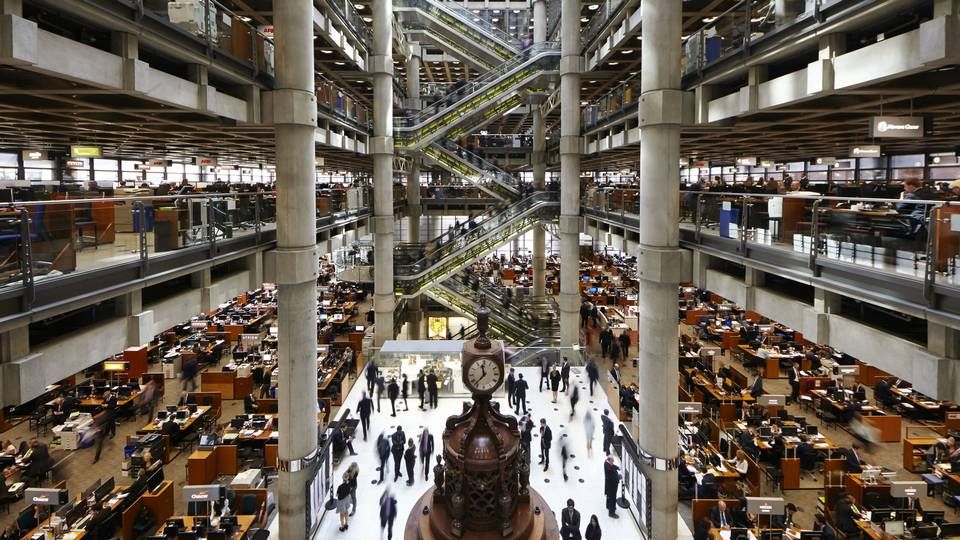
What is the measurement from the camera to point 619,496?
12898 millimetres

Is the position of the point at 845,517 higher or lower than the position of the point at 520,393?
lower

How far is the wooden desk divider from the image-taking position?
448 inches

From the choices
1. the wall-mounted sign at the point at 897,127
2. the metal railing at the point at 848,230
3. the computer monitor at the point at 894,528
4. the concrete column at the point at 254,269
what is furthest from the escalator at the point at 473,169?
the computer monitor at the point at 894,528

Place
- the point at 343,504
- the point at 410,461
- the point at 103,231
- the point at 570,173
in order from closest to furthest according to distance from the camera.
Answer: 1. the point at 103,231
2. the point at 343,504
3. the point at 410,461
4. the point at 570,173

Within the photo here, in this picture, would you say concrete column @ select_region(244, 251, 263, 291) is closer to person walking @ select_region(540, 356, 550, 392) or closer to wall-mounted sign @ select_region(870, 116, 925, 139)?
person walking @ select_region(540, 356, 550, 392)

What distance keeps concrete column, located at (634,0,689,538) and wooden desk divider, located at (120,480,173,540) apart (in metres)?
9.90

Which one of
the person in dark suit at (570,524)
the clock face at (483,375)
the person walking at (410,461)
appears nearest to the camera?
Answer: the clock face at (483,375)

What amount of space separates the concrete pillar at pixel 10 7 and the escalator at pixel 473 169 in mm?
19061

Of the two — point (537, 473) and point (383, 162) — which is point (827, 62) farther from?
point (383, 162)

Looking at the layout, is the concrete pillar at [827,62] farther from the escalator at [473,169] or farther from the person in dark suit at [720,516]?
the escalator at [473,169]

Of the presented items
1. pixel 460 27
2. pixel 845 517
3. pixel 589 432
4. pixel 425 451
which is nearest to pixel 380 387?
pixel 425 451

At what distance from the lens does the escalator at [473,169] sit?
2456 cm

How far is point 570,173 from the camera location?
22.8m

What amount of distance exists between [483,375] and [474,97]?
1933 centimetres
